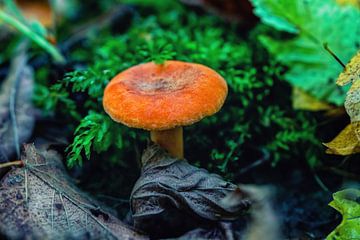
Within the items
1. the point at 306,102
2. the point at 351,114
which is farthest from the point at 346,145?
the point at 306,102

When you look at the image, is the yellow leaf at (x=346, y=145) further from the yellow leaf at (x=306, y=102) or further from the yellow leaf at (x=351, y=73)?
the yellow leaf at (x=306, y=102)

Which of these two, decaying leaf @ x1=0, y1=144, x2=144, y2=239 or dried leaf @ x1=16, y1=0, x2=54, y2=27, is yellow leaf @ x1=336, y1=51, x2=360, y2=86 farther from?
dried leaf @ x1=16, y1=0, x2=54, y2=27

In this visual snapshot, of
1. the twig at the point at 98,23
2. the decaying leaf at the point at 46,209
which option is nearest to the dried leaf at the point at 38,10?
the twig at the point at 98,23

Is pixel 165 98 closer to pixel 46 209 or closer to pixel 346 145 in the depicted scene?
pixel 46 209

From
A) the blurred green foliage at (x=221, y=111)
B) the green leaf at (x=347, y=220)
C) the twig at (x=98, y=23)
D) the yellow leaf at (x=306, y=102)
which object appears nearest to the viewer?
the green leaf at (x=347, y=220)

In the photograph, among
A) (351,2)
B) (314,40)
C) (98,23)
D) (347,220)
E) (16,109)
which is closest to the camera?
(347,220)

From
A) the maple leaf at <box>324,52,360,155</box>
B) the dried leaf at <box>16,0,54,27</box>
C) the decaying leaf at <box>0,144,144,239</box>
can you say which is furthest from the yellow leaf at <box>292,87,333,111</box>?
the dried leaf at <box>16,0,54,27</box>

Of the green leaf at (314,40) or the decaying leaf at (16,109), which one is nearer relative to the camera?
the decaying leaf at (16,109)
